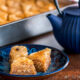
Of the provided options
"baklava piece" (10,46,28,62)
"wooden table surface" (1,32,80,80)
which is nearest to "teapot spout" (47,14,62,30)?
"wooden table surface" (1,32,80,80)

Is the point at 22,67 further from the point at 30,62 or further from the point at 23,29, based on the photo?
the point at 23,29

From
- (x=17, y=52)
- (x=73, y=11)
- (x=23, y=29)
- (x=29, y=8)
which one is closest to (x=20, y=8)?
(x=29, y=8)

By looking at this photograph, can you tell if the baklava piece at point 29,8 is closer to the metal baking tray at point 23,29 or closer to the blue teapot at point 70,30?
the metal baking tray at point 23,29

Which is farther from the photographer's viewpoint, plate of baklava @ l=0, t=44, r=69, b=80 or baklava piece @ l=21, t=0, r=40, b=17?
baklava piece @ l=21, t=0, r=40, b=17

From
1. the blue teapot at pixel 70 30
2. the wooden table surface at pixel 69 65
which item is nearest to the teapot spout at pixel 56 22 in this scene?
the blue teapot at pixel 70 30

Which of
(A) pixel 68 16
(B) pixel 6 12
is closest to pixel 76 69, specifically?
(A) pixel 68 16

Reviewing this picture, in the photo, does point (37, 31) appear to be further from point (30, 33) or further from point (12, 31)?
point (12, 31)

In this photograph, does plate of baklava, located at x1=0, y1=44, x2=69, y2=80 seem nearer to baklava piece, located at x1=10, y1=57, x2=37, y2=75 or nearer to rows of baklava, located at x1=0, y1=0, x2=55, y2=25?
baklava piece, located at x1=10, y1=57, x2=37, y2=75
